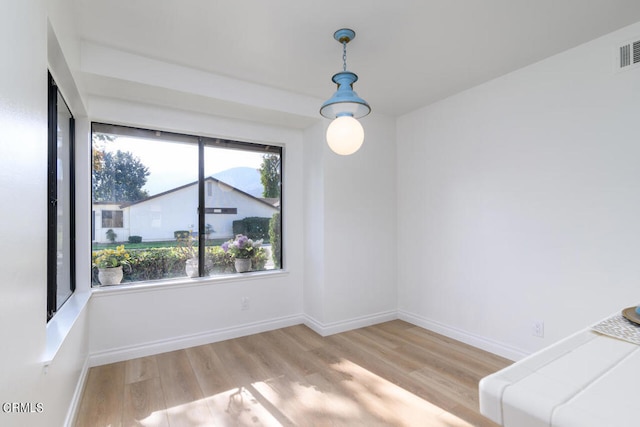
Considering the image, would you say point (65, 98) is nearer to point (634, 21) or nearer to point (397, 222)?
point (397, 222)

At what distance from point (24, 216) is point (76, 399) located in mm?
1601

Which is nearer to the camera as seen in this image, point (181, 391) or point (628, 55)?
point (628, 55)

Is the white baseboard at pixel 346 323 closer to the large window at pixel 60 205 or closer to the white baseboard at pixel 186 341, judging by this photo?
the white baseboard at pixel 186 341

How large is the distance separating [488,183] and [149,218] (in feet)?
10.9

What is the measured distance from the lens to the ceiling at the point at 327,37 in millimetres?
1968

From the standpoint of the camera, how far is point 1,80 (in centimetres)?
91

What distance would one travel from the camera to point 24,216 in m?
1.12

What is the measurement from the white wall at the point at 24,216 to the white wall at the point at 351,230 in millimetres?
2402

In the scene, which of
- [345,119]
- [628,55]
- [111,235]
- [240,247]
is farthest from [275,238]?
[628,55]

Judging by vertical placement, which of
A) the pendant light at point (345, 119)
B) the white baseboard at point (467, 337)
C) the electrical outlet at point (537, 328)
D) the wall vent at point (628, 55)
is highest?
the wall vent at point (628, 55)

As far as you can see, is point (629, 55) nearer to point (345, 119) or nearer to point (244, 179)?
point (345, 119)

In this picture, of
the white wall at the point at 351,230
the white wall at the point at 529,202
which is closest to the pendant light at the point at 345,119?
the white wall at the point at 351,230

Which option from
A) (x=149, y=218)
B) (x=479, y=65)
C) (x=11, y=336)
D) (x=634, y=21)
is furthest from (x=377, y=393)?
(x=634, y=21)

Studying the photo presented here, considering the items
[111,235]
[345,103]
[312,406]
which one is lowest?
[312,406]
